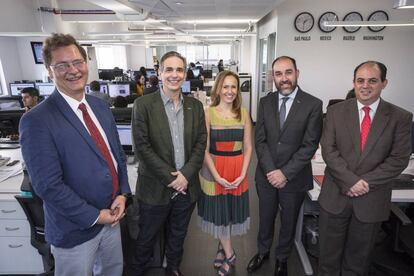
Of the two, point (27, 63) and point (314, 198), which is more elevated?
point (27, 63)

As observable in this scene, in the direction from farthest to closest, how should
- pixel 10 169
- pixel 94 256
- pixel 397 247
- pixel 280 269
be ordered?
pixel 10 169
pixel 280 269
pixel 397 247
pixel 94 256

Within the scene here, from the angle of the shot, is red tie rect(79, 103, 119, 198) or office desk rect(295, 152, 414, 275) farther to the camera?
office desk rect(295, 152, 414, 275)

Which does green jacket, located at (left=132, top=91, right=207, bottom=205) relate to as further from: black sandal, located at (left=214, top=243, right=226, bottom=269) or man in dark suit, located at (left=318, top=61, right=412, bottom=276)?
man in dark suit, located at (left=318, top=61, right=412, bottom=276)

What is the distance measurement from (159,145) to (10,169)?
1.76 meters

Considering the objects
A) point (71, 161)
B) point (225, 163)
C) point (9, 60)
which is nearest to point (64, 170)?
point (71, 161)

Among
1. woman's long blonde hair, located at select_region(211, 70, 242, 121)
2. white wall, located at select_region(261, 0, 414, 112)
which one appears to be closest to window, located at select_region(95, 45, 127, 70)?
white wall, located at select_region(261, 0, 414, 112)

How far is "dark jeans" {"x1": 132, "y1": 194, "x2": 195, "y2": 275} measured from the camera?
7.07 feet

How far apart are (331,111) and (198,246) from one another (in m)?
1.83

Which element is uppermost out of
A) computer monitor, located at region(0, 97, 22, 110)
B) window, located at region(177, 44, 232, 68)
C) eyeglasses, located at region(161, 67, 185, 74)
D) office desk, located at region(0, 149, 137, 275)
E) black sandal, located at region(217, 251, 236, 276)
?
window, located at region(177, 44, 232, 68)

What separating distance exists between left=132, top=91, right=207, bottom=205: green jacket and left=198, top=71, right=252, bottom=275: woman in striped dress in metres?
0.17

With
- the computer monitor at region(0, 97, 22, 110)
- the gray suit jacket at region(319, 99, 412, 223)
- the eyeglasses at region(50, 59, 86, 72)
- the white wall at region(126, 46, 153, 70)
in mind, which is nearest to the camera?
the eyeglasses at region(50, 59, 86, 72)

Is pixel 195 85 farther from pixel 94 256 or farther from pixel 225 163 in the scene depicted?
pixel 94 256

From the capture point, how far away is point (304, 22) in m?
5.38

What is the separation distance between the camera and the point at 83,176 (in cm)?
151
